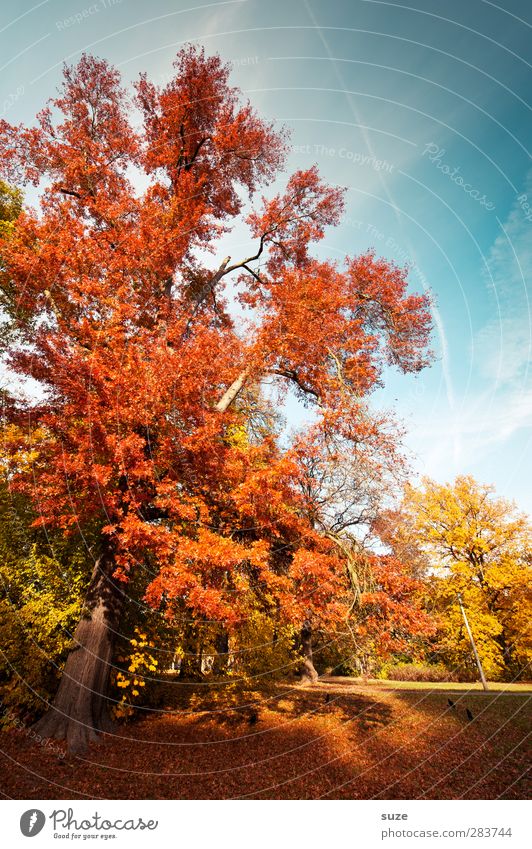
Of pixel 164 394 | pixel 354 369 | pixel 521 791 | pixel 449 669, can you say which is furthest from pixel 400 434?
pixel 449 669

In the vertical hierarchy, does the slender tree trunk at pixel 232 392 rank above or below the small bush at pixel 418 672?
above

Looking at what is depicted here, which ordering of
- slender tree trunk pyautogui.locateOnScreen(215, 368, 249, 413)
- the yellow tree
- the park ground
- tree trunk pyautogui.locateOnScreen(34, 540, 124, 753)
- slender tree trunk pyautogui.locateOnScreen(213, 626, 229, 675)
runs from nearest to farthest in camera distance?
the park ground < tree trunk pyautogui.locateOnScreen(34, 540, 124, 753) < slender tree trunk pyautogui.locateOnScreen(215, 368, 249, 413) < slender tree trunk pyautogui.locateOnScreen(213, 626, 229, 675) < the yellow tree

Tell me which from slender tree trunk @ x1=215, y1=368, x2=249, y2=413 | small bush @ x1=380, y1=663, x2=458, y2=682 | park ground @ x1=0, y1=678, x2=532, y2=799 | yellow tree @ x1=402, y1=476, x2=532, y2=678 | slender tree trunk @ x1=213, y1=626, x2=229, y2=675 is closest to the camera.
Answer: park ground @ x1=0, y1=678, x2=532, y2=799

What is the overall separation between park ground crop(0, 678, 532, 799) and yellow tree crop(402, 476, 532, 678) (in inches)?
324

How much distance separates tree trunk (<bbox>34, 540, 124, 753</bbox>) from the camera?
883 centimetres

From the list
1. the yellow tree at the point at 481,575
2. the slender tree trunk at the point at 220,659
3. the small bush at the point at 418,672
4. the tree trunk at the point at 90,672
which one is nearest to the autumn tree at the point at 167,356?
the tree trunk at the point at 90,672

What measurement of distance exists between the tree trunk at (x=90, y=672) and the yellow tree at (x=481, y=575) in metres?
16.9

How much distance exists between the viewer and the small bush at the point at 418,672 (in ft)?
91.7

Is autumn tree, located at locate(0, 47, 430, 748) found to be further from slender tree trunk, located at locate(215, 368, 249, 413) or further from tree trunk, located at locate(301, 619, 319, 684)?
tree trunk, located at locate(301, 619, 319, 684)

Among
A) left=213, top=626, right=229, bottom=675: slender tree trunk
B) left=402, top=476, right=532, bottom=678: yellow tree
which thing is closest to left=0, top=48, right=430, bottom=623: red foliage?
left=213, top=626, right=229, bottom=675: slender tree trunk

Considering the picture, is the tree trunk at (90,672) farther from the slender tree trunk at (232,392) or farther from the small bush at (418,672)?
the small bush at (418,672)

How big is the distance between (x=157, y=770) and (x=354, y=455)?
29.8 ft

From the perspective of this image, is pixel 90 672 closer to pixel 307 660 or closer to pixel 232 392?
pixel 232 392
